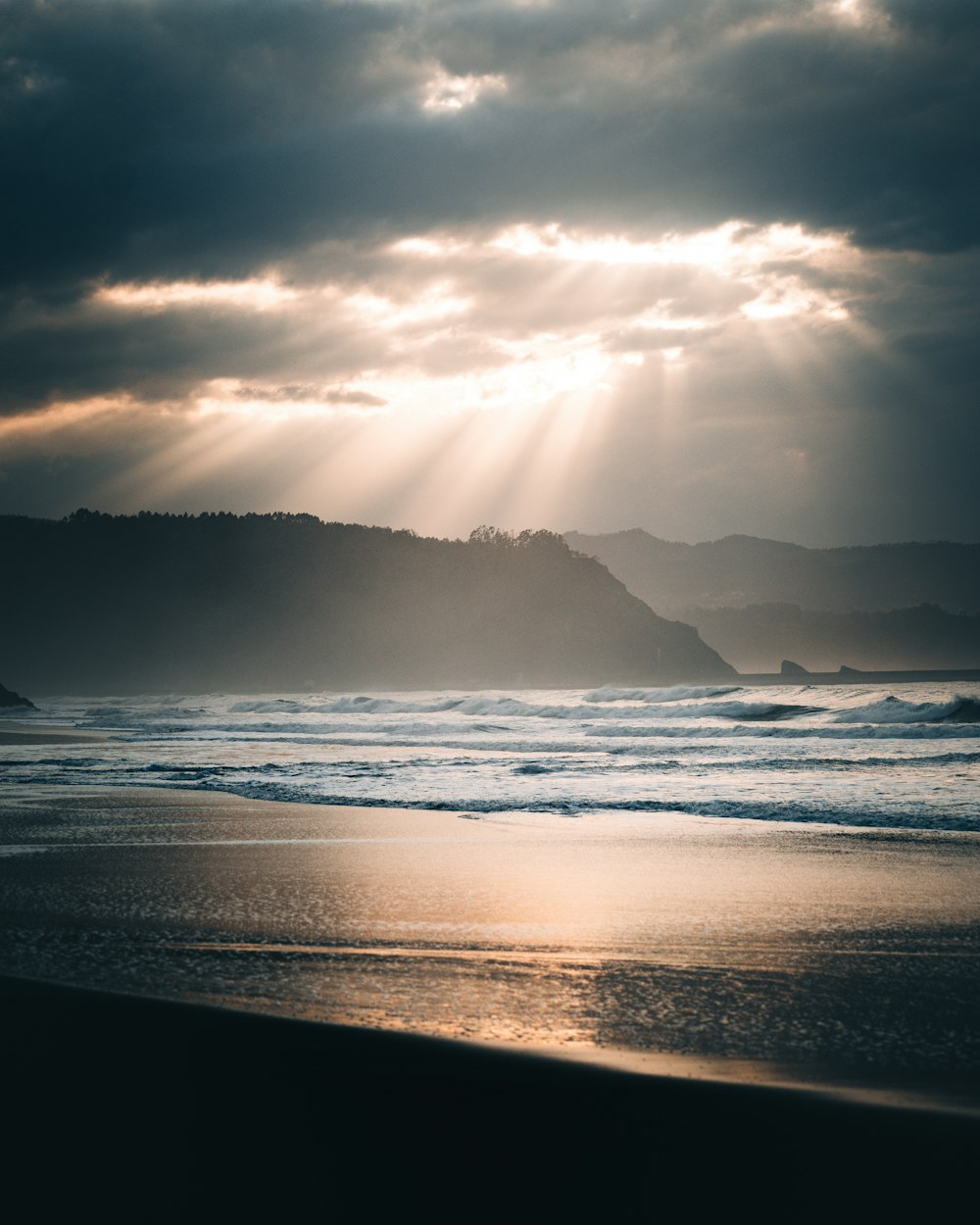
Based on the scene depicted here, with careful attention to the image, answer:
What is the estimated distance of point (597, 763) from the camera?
1570 centimetres

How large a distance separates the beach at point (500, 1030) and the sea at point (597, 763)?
10.8ft

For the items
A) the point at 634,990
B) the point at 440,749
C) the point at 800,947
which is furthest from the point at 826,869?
the point at 440,749

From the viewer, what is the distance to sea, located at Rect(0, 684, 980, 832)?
10453 millimetres

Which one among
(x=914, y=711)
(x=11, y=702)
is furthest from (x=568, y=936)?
(x=11, y=702)

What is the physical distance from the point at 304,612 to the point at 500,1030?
372 feet

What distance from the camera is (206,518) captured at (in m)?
124

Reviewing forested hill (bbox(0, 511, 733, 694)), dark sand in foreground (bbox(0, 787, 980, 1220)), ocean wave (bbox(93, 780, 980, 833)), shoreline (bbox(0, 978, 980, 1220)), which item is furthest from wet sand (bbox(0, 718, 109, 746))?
forested hill (bbox(0, 511, 733, 694))

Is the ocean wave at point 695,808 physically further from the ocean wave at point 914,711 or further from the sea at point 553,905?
the ocean wave at point 914,711

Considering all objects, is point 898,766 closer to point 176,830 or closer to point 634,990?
point 176,830

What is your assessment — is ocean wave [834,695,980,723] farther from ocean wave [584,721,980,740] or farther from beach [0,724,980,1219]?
beach [0,724,980,1219]

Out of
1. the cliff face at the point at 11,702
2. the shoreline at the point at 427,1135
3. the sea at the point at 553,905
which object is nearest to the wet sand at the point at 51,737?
the sea at the point at 553,905

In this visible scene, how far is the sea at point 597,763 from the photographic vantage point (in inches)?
412

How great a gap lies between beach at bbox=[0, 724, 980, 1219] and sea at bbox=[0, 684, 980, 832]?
328cm

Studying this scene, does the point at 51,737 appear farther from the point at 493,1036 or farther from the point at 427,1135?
the point at 427,1135
